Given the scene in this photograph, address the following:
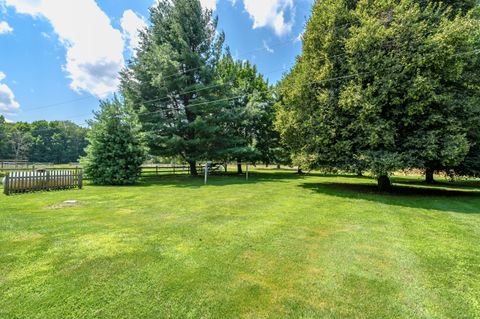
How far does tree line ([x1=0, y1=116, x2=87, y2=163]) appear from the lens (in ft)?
191

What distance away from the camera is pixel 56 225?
5211 millimetres

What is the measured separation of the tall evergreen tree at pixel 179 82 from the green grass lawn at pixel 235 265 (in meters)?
11.5

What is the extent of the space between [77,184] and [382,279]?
12372 millimetres

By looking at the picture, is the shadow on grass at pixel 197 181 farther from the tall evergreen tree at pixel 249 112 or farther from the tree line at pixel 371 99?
the tall evergreen tree at pixel 249 112

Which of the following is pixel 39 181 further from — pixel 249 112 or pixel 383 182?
pixel 383 182

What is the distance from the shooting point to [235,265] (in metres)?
3.56

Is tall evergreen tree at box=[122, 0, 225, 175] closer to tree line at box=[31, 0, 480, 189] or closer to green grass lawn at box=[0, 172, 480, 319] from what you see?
tree line at box=[31, 0, 480, 189]

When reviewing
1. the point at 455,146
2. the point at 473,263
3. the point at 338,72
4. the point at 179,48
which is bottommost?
the point at 473,263

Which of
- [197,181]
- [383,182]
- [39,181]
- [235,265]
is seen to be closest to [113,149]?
[39,181]

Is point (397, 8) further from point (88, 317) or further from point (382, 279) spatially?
point (88, 317)

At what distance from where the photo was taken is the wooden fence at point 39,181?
30.2ft

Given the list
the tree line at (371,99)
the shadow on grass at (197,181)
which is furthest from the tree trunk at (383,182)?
the shadow on grass at (197,181)

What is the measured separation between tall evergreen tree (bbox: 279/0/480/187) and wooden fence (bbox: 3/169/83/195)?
10494 millimetres

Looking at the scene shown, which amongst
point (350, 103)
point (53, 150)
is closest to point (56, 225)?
point (350, 103)
